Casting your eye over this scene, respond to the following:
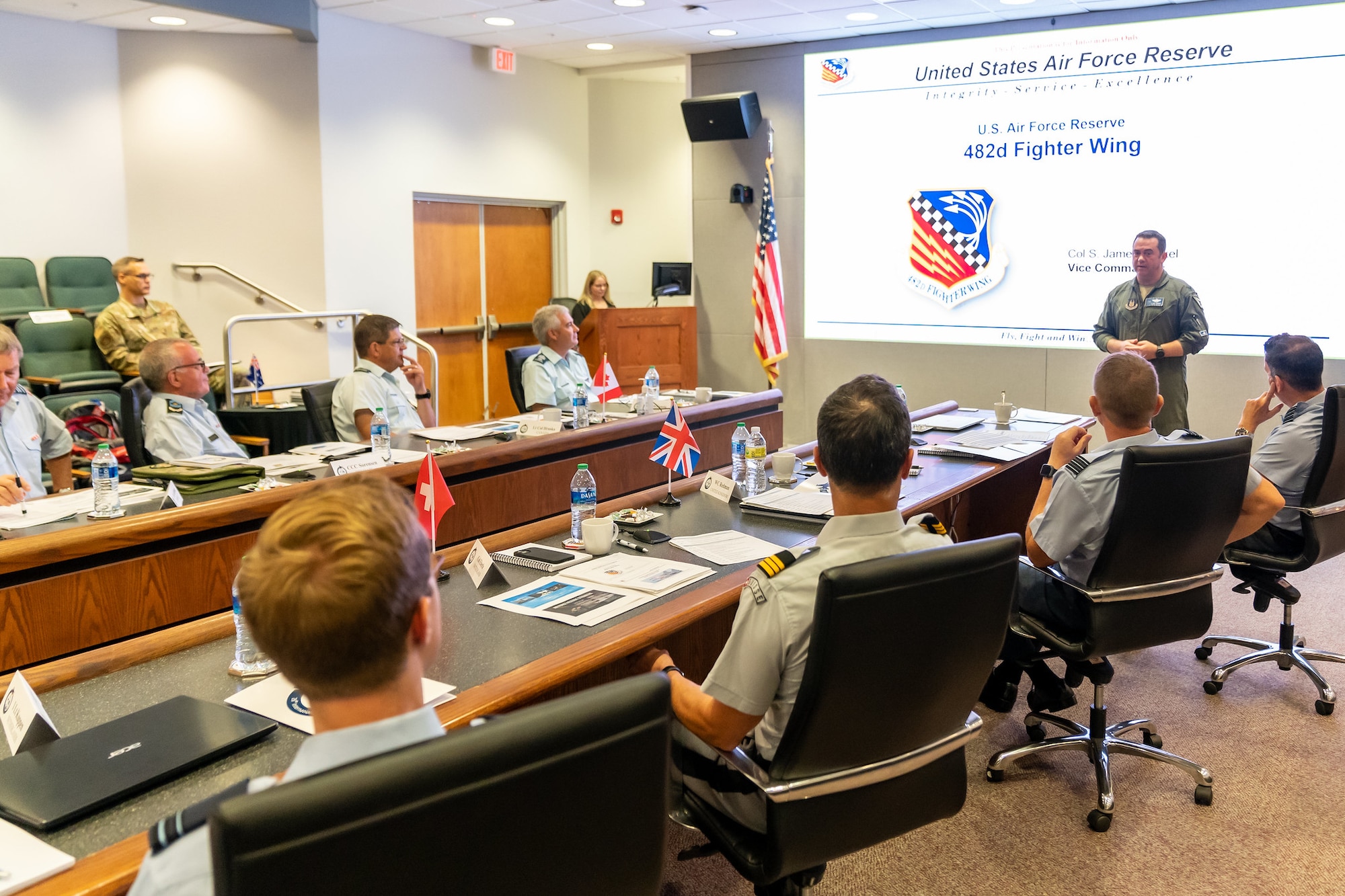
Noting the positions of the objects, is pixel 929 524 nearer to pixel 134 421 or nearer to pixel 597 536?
pixel 597 536

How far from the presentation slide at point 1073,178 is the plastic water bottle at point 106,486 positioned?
→ 5.62 meters

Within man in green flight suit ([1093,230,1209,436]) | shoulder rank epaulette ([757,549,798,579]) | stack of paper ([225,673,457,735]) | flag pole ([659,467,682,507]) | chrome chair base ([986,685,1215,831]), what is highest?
man in green flight suit ([1093,230,1209,436])

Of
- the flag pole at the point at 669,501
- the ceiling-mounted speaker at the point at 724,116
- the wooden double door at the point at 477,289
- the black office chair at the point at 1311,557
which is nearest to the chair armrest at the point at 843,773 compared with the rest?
the flag pole at the point at 669,501

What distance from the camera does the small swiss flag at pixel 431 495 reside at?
7.70ft

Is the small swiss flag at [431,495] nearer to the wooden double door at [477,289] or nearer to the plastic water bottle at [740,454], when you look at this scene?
the plastic water bottle at [740,454]

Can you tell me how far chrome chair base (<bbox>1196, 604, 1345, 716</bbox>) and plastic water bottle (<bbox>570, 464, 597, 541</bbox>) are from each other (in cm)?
221

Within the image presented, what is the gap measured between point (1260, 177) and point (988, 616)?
552cm

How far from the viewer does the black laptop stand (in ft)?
4.39

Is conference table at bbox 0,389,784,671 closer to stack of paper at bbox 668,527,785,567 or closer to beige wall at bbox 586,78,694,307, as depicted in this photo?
stack of paper at bbox 668,527,785,567

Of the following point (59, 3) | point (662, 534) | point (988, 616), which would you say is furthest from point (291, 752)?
point (59, 3)

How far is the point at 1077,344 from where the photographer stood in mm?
6766

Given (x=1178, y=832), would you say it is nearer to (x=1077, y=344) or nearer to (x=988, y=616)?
(x=988, y=616)

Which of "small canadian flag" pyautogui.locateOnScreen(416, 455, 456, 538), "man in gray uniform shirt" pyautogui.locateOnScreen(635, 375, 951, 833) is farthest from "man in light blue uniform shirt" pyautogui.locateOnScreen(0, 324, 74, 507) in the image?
"man in gray uniform shirt" pyautogui.locateOnScreen(635, 375, 951, 833)

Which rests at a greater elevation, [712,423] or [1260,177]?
[1260,177]
